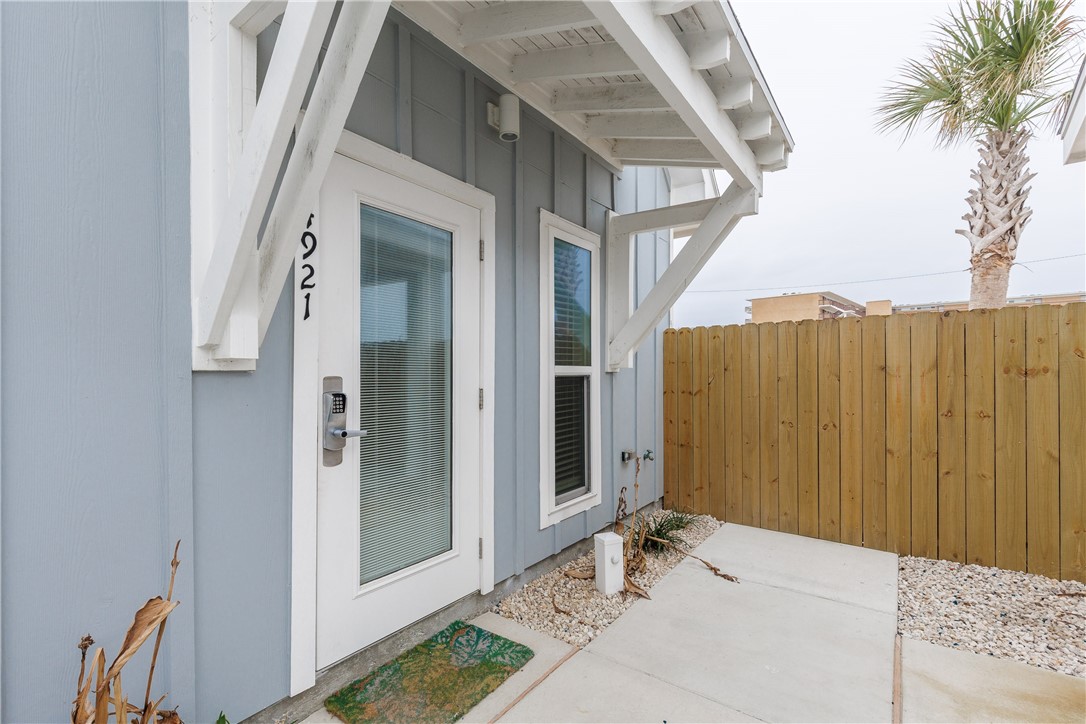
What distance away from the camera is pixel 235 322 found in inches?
58.0

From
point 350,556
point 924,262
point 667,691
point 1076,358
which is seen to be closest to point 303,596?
point 350,556

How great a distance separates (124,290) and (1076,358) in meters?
4.70

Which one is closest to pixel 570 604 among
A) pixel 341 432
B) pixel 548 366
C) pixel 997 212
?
pixel 548 366

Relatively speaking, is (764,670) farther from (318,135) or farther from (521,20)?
(521,20)

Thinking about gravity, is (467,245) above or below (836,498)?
above

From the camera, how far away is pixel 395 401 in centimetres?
215

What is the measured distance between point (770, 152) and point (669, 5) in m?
1.52

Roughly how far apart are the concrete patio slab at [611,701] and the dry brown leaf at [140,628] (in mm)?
1215

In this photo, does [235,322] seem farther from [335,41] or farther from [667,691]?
[667,691]

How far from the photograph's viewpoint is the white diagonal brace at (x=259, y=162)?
117 centimetres

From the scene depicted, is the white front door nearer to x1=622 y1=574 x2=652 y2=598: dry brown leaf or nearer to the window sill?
the window sill

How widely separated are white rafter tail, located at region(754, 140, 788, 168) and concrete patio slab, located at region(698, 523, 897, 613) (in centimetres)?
255

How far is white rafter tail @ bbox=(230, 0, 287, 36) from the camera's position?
1400 millimetres

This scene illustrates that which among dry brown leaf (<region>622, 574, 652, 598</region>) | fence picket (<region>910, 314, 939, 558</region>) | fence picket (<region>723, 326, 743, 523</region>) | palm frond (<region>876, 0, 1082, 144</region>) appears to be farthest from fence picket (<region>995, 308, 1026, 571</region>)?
dry brown leaf (<region>622, 574, 652, 598</region>)
